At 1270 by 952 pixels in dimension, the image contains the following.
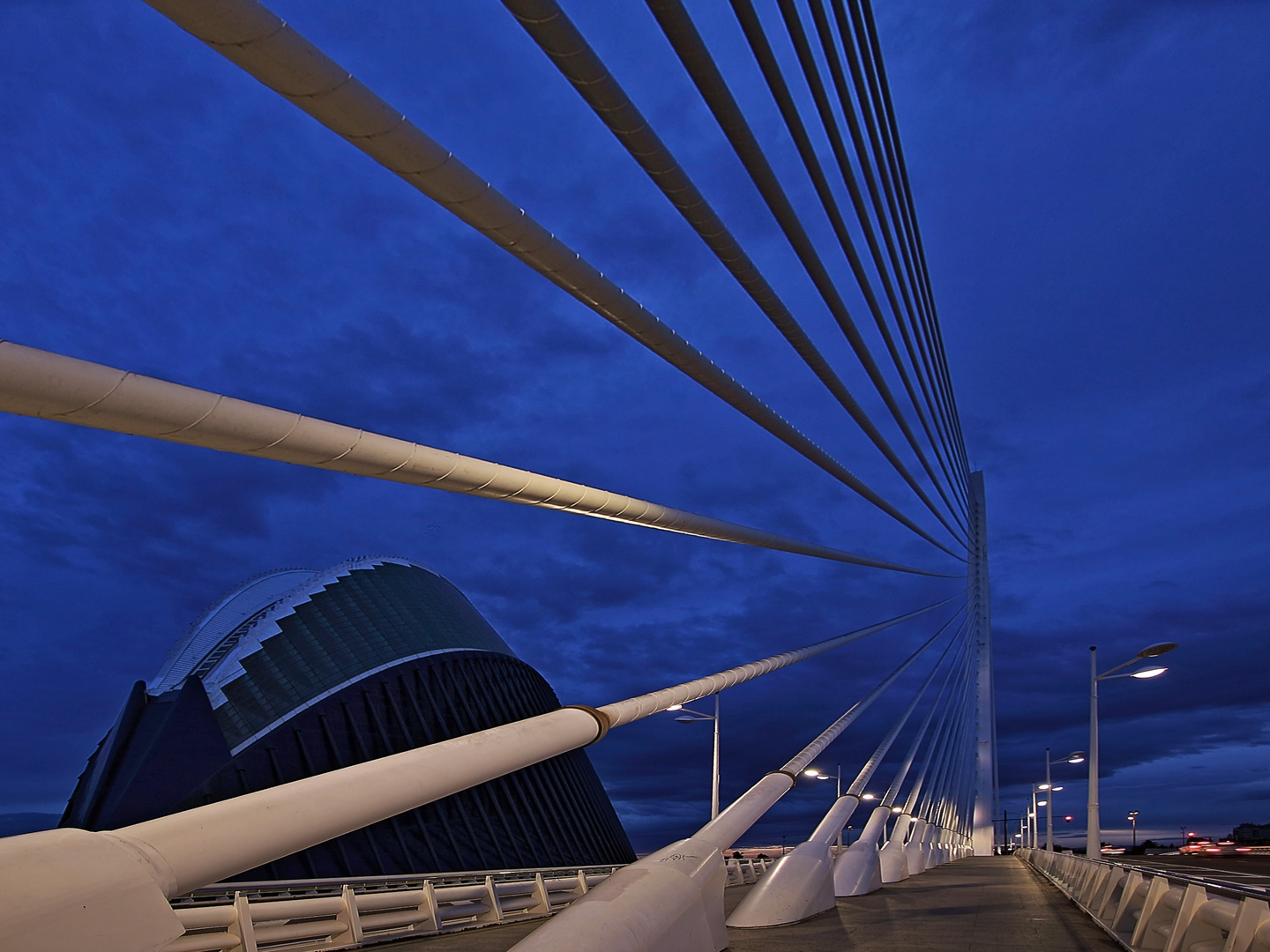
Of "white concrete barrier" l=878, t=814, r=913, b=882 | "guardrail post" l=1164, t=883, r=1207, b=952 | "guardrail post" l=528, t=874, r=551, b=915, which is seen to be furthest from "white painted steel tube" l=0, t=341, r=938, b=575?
"white concrete barrier" l=878, t=814, r=913, b=882

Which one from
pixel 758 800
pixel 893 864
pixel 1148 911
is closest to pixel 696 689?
pixel 758 800

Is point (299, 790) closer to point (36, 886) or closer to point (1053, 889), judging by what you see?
point (36, 886)

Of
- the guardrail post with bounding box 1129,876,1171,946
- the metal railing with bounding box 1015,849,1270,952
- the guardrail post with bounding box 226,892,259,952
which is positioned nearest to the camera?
the metal railing with bounding box 1015,849,1270,952

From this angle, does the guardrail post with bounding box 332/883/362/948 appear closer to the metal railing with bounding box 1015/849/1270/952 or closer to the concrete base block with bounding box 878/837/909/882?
the metal railing with bounding box 1015/849/1270/952

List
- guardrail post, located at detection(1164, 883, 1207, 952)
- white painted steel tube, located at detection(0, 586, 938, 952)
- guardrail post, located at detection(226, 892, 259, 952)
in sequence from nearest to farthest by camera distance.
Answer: white painted steel tube, located at detection(0, 586, 938, 952), guardrail post, located at detection(1164, 883, 1207, 952), guardrail post, located at detection(226, 892, 259, 952)

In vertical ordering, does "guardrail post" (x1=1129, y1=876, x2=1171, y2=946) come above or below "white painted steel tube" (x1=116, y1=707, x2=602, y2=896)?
below

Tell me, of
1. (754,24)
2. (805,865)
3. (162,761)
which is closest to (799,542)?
(805,865)

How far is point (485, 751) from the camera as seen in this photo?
4824 mm

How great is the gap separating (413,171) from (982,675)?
5491cm

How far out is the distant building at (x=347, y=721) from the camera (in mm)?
33438

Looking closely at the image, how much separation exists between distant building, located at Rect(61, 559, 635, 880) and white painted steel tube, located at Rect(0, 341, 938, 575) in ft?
93.9

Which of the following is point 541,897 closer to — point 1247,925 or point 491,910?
point 491,910

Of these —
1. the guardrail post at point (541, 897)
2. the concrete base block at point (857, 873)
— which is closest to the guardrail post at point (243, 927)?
the guardrail post at point (541, 897)

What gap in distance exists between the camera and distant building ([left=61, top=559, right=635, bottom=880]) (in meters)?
33.4
